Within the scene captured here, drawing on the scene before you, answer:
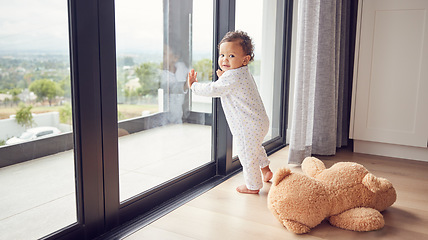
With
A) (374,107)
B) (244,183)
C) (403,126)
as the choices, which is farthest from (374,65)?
(244,183)

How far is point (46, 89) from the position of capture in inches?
46.6

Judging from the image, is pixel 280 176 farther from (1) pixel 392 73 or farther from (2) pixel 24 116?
(1) pixel 392 73

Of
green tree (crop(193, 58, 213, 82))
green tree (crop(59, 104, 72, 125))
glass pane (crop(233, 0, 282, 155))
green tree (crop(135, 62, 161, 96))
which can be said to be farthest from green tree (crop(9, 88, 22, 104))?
glass pane (crop(233, 0, 282, 155))

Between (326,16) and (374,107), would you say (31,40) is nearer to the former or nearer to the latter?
(326,16)

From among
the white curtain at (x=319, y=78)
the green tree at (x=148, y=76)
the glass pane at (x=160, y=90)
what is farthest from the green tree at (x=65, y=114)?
the white curtain at (x=319, y=78)

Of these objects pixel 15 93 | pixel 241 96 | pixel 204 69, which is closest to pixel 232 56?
pixel 241 96

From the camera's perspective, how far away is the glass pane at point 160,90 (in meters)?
1.53

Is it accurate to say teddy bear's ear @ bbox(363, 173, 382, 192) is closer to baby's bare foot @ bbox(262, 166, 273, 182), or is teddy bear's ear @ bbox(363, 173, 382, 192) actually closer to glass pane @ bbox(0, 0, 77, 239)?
baby's bare foot @ bbox(262, 166, 273, 182)

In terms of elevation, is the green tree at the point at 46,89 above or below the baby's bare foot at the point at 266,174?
above

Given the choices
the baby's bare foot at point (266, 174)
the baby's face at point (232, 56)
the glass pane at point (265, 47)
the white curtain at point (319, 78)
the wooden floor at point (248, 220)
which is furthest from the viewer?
the glass pane at point (265, 47)

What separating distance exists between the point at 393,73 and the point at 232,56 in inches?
51.6

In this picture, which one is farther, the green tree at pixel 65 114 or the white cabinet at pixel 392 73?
the white cabinet at pixel 392 73

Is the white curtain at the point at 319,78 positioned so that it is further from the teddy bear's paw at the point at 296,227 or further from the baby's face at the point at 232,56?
the teddy bear's paw at the point at 296,227

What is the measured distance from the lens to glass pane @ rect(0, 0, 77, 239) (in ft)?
3.53
